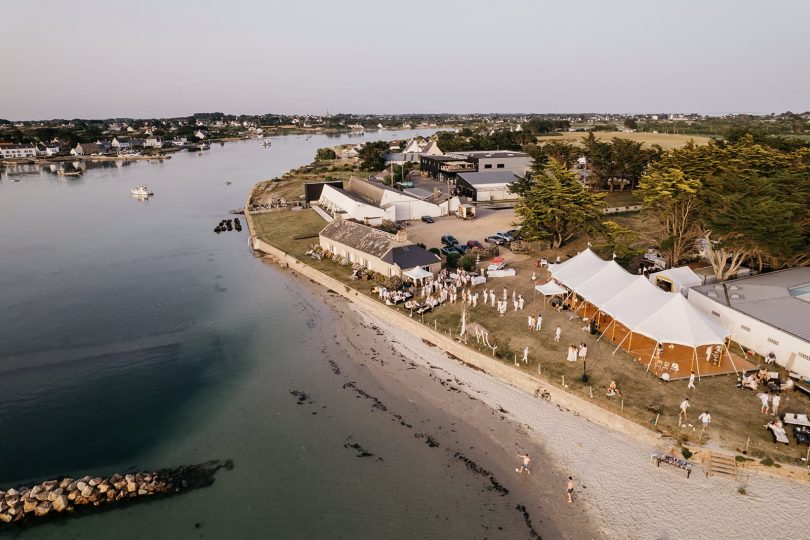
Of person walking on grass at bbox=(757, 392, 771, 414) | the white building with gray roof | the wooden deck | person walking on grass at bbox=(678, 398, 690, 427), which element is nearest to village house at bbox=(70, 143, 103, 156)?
the wooden deck

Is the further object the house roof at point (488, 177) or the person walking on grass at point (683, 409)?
the house roof at point (488, 177)

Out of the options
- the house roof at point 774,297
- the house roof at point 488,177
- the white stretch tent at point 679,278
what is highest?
the house roof at point 488,177

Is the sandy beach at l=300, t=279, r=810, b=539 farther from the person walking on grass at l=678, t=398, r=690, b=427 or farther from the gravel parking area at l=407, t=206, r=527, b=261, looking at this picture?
the gravel parking area at l=407, t=206, r=527, b=261

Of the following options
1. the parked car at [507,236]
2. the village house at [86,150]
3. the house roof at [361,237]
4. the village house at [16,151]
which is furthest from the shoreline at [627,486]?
the village house at [16,151]

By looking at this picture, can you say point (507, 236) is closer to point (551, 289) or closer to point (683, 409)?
point (551, 289)

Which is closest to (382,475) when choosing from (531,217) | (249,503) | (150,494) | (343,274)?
(249,503)

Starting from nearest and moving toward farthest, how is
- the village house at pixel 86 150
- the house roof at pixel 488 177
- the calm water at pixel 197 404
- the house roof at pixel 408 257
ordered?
the calm water at pixel 197 404
the house roof at pixel 408 257
the house roof at pixel 488 177
the village house at pixel 86 150

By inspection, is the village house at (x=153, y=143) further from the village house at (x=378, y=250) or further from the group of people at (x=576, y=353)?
the group of people at (x=576, y=353)
